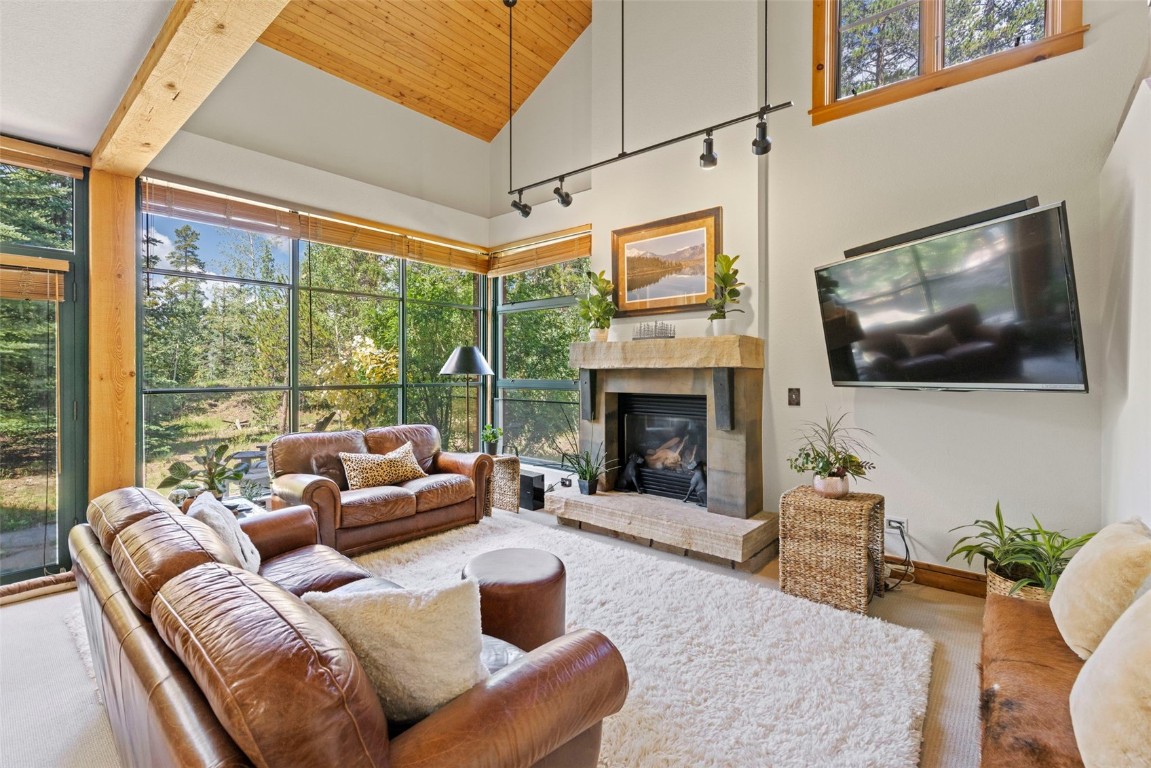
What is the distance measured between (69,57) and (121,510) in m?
2.06

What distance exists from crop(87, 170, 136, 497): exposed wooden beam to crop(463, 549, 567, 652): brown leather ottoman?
2.73m

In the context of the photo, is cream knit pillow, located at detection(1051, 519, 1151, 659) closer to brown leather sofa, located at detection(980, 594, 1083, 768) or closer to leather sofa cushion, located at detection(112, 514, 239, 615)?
brown leather sofa, located at detection(980, 594, 1083, 768)

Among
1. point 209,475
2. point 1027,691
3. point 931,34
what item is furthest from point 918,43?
point 209,475

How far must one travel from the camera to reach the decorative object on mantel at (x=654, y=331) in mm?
4070

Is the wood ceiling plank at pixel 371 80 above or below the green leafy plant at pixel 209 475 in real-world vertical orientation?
above

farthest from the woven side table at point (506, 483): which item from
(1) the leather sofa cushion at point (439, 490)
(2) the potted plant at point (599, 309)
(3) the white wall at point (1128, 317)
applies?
(3) the white wall at point (1128, 317)

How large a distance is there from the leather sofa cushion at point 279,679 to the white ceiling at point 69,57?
2.29 m

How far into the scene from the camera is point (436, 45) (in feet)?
15.2

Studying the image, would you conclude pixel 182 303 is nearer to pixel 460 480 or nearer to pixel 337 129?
pixel 337 129

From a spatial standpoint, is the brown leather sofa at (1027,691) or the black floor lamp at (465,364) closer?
the brown leather sofa at (1027,691)

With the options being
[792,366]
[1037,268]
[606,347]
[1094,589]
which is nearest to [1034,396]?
[1037,268]

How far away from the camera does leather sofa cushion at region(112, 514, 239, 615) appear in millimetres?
1286

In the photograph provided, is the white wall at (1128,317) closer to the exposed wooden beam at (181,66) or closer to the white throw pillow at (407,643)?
the white throw pillow at (407,643)

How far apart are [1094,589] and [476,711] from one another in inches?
71.8
